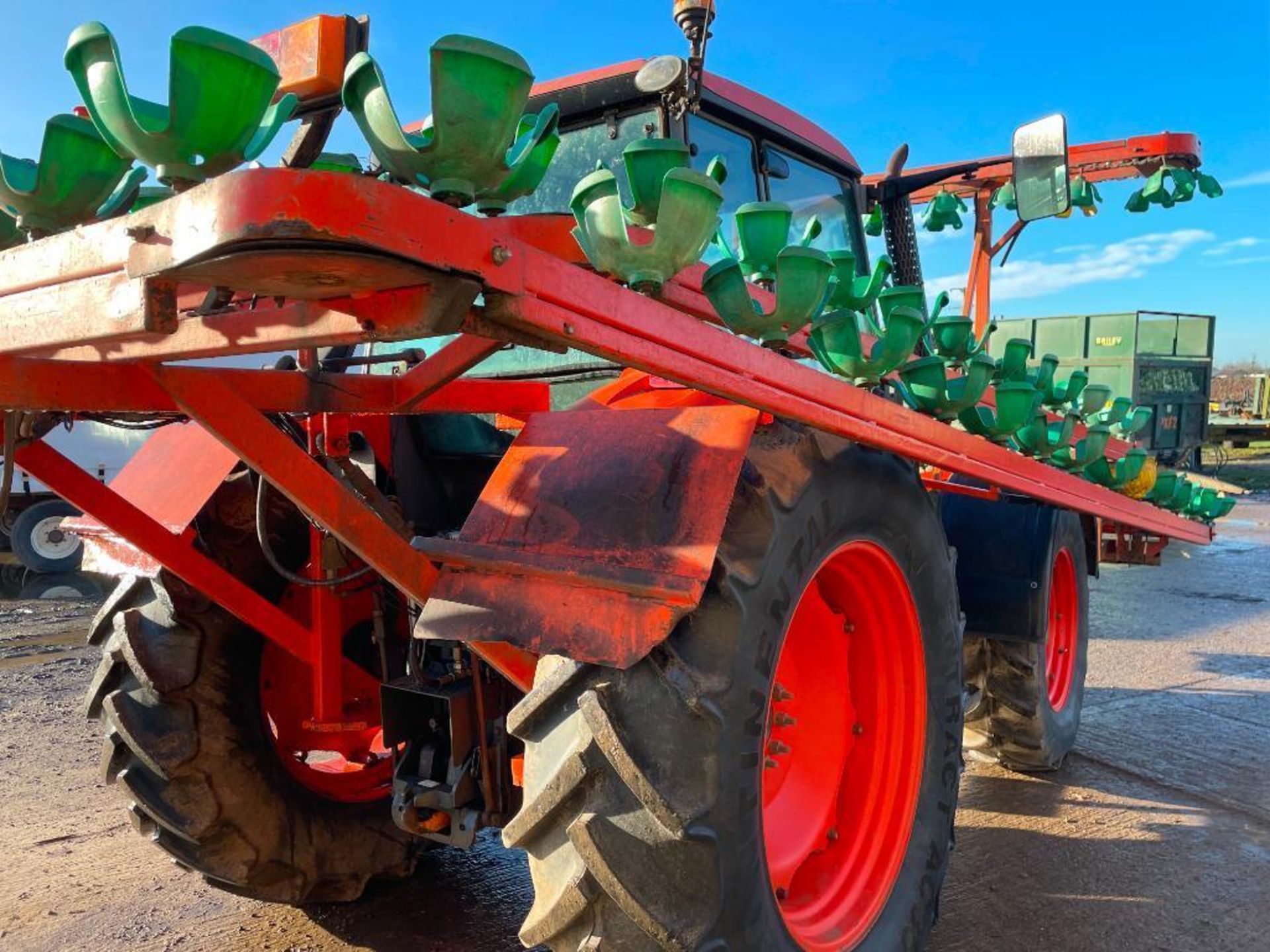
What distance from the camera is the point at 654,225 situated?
4.59 ft

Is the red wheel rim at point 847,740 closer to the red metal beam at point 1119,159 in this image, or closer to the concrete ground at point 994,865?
the concrete ground at point 994,865

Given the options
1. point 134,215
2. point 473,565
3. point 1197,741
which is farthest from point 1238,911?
point 134,215

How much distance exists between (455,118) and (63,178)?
1.94 ft

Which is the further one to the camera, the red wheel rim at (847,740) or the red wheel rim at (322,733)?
the red wheel rim at (322,733)

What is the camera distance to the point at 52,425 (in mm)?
2057

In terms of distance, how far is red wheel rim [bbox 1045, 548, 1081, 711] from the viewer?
4211 mm

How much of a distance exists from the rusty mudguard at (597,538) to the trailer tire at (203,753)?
3.55ft

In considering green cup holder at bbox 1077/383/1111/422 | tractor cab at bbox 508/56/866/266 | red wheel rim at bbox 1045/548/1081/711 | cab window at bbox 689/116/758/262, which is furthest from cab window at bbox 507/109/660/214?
red wheel rim at bbox 1045/548/1081/711

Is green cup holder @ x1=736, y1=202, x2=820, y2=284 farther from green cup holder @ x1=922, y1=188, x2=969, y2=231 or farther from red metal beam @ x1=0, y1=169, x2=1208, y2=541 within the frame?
green cup holder @ x1=922, y1=188, x2=969, y2=231

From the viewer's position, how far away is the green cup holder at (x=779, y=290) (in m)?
1.59

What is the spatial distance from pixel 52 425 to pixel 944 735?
85.3 inches

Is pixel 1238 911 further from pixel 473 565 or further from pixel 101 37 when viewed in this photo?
pixel 101 37

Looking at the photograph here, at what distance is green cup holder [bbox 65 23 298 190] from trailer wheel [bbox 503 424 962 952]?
0.94m

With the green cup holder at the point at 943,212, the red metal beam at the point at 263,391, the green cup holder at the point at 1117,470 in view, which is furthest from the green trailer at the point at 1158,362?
the red metal beam at the point at 263,391
